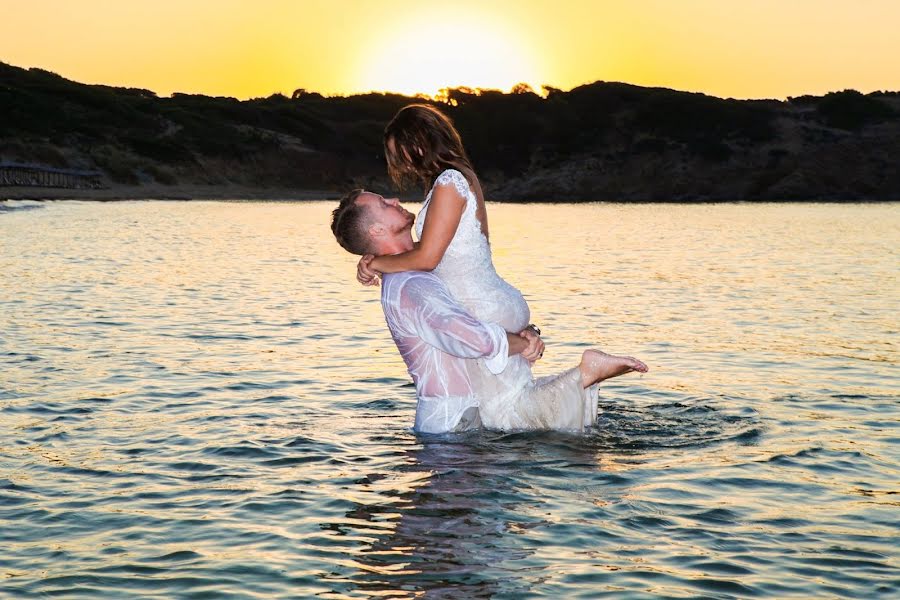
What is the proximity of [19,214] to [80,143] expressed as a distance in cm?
3520

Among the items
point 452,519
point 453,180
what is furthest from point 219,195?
point 452,519

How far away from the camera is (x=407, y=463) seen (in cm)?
834

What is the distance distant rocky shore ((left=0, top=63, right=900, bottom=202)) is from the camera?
276 ft

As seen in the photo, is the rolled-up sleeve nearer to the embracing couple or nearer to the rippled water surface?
the embracing couple

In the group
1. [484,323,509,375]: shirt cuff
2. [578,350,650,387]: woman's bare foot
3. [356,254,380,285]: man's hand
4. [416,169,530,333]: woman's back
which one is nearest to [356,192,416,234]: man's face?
[416,169,530,333]: woman's back

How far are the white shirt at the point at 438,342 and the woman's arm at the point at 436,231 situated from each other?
21cm

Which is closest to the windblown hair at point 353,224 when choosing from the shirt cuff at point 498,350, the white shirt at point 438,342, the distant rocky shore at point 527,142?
the white shirt at point 438,342

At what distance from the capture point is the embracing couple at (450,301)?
7.75 metres

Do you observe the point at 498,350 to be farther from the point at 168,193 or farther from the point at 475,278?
the point at 168,193

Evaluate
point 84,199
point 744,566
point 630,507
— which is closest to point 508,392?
point 630,507

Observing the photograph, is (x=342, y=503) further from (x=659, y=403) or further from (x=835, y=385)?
(x=835, y=385)

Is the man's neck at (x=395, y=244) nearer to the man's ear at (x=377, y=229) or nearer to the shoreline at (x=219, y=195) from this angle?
the man's ear at (x=377, y=229)

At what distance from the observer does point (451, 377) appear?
27.6ft

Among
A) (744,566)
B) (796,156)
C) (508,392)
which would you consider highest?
(796,156)
